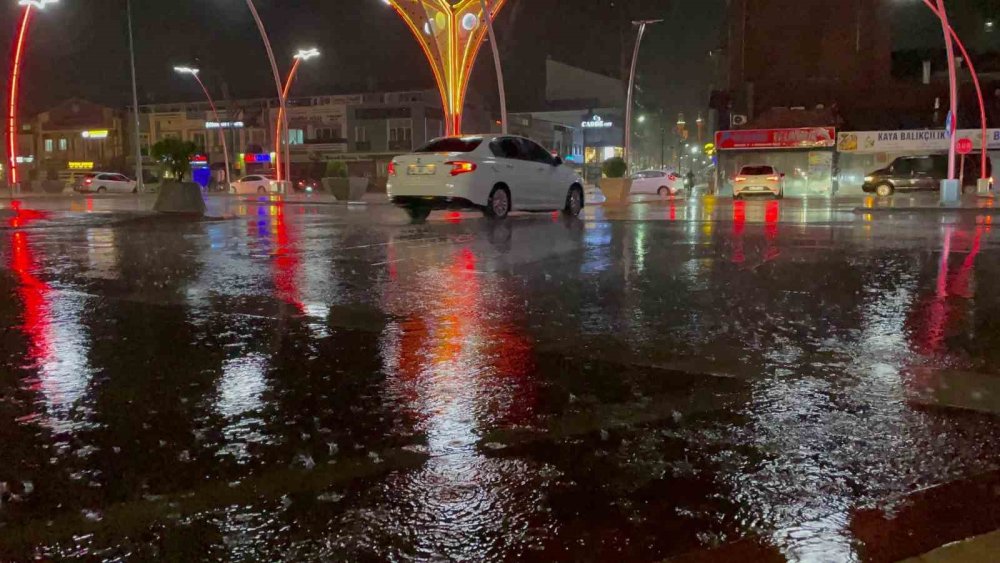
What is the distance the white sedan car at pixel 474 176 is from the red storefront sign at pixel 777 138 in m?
27.6

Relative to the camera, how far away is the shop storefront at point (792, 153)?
41.5 m

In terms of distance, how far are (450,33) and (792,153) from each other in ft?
71.8

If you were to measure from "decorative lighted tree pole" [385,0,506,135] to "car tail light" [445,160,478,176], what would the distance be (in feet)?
41.6

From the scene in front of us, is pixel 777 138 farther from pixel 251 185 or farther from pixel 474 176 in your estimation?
pixel 474 176

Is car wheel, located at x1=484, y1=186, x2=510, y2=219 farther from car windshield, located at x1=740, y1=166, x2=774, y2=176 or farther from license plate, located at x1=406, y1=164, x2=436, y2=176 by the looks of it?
car windshield, located at x1=740, y1=166, x2=774, y2=176

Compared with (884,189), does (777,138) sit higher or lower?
higher

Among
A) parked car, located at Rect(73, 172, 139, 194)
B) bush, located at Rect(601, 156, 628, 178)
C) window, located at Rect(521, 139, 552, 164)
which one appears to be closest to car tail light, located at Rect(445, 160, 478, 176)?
window, located at Rect(521, 139, 552, 164)

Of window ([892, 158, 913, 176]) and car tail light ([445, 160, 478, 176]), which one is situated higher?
window ([892, 158, 913, 176])

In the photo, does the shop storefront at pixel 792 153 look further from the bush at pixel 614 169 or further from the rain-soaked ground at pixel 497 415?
the rain-soaked ground at pixel 497 415

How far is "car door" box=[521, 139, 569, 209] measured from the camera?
17.2m

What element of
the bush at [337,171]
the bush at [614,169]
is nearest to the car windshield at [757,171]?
the bush at [614,169]

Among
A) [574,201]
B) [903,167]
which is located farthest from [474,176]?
[903,167]

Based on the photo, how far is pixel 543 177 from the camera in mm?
17516

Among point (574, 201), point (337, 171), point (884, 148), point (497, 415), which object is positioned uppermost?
point (884, 148)
